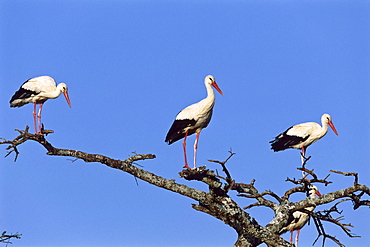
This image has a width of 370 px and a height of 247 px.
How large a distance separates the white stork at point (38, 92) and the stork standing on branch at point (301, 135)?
16.6 ft

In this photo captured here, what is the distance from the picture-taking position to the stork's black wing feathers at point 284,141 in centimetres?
1463

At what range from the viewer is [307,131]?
14617 mm

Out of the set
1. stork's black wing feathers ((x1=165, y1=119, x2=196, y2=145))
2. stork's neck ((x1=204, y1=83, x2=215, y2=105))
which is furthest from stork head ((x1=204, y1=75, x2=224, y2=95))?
stork's black wing feathers ((x1=165, y1=119, x2=196, y2=145))

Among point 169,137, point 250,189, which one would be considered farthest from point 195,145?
point 250,189

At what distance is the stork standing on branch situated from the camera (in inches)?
576

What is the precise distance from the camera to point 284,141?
14.8 meters

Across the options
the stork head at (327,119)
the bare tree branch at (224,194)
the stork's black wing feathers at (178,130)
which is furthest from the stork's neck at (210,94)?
the stork head at (327,119)

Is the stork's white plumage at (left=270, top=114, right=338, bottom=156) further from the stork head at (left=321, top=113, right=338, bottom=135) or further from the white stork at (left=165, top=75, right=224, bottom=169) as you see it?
the white stork at (left=165, top=75, right=224, bottom=169)

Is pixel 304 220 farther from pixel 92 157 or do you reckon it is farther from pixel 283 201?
pixel 92 157

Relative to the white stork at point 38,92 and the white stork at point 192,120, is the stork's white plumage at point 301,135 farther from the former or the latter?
the white stork at point 38,92

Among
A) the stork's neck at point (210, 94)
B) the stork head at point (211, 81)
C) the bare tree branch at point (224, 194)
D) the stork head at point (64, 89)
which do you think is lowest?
the bare tree branch at point (224, 194)

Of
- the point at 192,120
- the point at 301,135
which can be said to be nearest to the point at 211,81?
the point at 192,120

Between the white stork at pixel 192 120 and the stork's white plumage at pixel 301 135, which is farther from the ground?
the stork's white plumage at pixel 301 135

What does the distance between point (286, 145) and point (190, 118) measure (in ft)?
14.2
